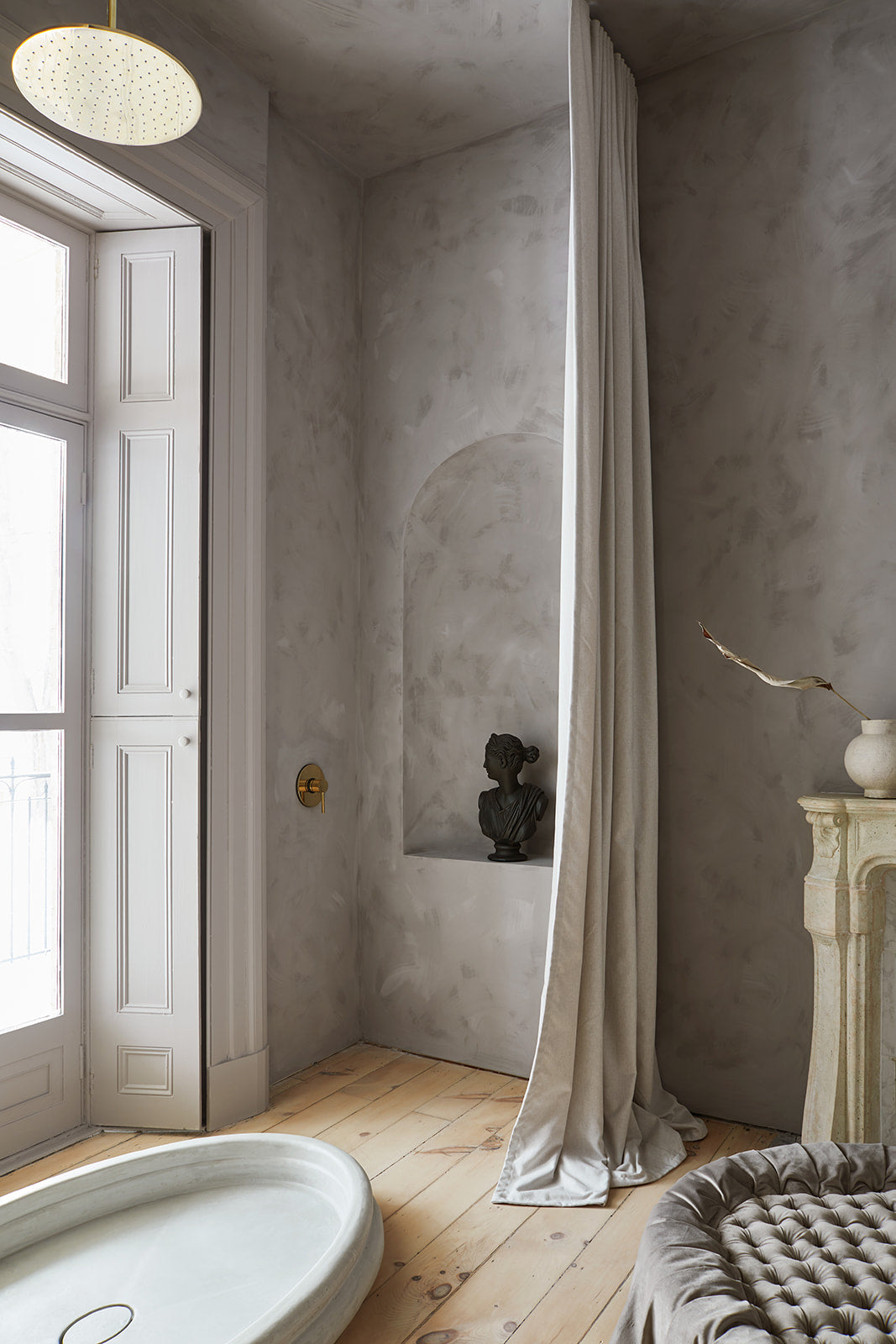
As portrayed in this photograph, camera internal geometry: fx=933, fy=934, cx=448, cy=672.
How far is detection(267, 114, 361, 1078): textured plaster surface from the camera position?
10.2 feet

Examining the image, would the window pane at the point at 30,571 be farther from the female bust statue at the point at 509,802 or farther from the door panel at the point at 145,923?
the female bust statue at the point at 509,802

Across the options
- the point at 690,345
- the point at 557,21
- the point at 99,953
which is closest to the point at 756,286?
the point at 690,345

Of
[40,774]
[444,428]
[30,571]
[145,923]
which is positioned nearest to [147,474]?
[30,571]

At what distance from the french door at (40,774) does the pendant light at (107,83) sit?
1.17 m

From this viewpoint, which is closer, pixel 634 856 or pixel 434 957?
pixel 634 856

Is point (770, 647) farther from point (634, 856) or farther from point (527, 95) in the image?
point (527, 95)

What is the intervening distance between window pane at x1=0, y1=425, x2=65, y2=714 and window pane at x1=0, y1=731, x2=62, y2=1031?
0.47ft

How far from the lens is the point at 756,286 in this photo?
2.79 metres

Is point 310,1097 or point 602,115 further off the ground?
point 602,115

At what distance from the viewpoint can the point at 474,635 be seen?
351 centimetres

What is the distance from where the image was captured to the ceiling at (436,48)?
270cm

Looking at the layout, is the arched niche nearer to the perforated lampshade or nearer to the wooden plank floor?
the wooden plank floor

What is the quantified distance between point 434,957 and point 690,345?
7.22ft

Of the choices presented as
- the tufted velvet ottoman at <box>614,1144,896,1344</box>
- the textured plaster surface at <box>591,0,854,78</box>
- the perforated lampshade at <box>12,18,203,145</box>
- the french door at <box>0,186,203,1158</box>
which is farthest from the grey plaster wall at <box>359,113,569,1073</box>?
the perforated lampshade at <box>12,18,203,145</box>
